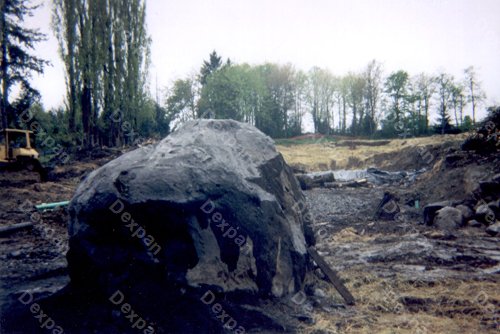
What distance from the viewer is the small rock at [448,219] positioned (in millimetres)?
7219

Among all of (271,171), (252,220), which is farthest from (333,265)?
(252,220)

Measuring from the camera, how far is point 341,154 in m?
25.5

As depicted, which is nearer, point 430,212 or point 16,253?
point 16,253

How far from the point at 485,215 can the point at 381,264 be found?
3.62m

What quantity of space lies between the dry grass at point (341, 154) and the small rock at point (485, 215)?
1517 centimetres

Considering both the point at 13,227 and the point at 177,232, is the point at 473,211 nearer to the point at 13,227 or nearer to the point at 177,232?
the point at 177,232

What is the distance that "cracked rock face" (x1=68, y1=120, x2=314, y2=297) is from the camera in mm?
2928

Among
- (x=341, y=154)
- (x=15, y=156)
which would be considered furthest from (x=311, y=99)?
(x=15, y=156)

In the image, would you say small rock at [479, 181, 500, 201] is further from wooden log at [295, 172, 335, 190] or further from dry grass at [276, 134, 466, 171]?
dry grass at [276, 134, 466, 171]

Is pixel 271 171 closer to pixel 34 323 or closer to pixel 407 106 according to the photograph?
pixel 34 323

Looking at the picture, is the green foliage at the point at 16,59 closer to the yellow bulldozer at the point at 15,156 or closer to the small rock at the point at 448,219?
the yellow bulldozer at the point at 15,156

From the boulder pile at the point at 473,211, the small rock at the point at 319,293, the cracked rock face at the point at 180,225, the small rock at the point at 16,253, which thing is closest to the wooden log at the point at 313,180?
the boulder pile at the point at 473,211

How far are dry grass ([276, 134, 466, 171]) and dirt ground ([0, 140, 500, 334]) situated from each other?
42.5ft

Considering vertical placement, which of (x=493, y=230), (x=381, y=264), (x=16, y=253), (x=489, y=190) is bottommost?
(x=381, y=264)
